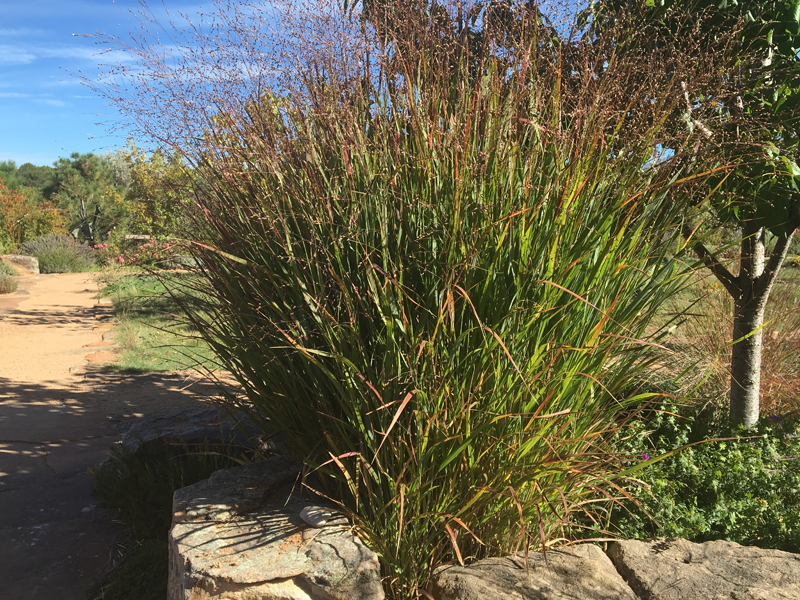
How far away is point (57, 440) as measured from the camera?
171 inches

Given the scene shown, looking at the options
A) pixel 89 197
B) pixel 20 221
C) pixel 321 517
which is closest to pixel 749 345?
pixel 321 517

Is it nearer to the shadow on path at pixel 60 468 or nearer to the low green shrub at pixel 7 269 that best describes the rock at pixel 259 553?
the shadow on path at pixel 60 468

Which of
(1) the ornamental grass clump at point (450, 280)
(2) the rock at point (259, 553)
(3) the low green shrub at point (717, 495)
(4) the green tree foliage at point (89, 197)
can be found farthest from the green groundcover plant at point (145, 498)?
(4) the green tree foliage at point (89, 197)

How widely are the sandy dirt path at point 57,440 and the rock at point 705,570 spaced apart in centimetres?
174

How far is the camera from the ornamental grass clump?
75.5 inches

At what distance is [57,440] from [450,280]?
386 centimetres

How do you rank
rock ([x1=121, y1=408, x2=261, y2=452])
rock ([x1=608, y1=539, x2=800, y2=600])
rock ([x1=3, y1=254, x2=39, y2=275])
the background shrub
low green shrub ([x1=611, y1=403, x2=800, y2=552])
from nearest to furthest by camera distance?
1. rock ([x1=608, y1=539, x2=800, y2=600])
2. low green shrub ([x1=611, y1=403, x2=800, y2=552])
3. rock ([x1=121, y1=408, x2=261, y2=452])
4. rock ([x1=3, y1=254, x2=39, y2=275])
5. the background shrub

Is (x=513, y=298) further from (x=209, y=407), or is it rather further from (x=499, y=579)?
(x=209, y=407)

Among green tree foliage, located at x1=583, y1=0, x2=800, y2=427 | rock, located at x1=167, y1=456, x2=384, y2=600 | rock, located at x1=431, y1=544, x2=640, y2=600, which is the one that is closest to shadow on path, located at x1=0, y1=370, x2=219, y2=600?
rock, located at x1=167, y1=456, x2=384, y2=600

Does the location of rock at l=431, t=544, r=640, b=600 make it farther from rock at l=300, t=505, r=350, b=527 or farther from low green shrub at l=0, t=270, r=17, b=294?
low green shrub at l=0, t=270, r=17, b=294

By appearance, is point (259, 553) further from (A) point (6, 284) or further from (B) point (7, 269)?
(B) point (7, 269)

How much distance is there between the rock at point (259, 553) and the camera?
186cm

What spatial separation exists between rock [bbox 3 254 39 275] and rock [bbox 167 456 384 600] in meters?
15.0

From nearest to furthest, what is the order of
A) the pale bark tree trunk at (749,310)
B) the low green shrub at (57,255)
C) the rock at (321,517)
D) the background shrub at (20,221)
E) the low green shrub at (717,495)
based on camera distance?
the rock at (321,517)
the low green shrub at (717,495)
the pale bark tree trunk at (749,310)
the low green shrub at (57,255)
the background shrub at (20,221)
